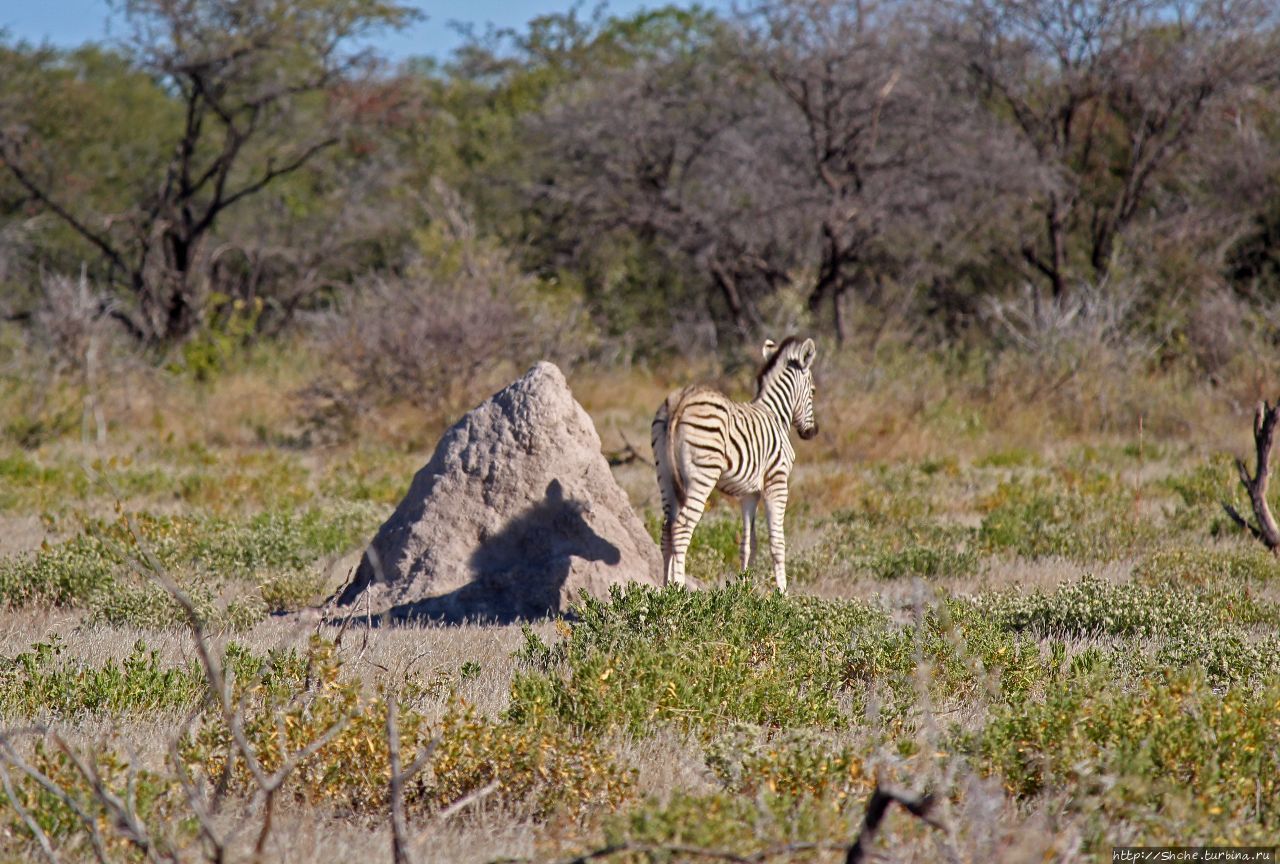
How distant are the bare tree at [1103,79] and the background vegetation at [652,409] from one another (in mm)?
83

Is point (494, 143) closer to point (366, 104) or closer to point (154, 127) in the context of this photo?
point (366, 104)

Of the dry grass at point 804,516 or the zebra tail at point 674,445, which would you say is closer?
the dry grass at point 804,516

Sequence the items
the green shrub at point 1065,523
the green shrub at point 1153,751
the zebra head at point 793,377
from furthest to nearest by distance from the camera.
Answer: the green shrub at point 1065,523 → the zebra head at point 793,377 → the green shrub at point 1153,751

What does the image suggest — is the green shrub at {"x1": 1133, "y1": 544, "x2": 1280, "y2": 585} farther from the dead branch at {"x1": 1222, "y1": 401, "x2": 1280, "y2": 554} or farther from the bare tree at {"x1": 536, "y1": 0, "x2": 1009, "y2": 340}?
the bare tree at {"x1": 536, "y1": 0, "x2": 1009, "y2": 340}

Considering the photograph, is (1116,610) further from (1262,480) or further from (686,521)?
(686,521)

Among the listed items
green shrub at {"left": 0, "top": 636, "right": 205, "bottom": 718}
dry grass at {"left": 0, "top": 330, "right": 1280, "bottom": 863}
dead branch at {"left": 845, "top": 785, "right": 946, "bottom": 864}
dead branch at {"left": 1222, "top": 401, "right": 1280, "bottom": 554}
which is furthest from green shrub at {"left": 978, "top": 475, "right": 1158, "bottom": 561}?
dead branch at {"left": 845, "top": 785, "right": 946, "bottom": 864}

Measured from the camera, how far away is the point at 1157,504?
37.2 ft

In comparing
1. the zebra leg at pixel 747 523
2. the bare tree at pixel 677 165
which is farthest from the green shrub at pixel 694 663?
the bare tree at pixel 677 165

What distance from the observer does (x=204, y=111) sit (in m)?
22.8

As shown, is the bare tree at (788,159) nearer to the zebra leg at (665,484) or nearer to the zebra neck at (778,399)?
the zebra neck at (778,399)

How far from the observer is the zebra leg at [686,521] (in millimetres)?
7598

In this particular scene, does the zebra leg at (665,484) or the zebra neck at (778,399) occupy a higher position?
the zebra neck at (778,399)

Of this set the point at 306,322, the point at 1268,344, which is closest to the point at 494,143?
the point at 306,322

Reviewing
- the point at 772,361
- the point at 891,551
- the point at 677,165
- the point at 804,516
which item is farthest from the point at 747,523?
the point at 677,165
